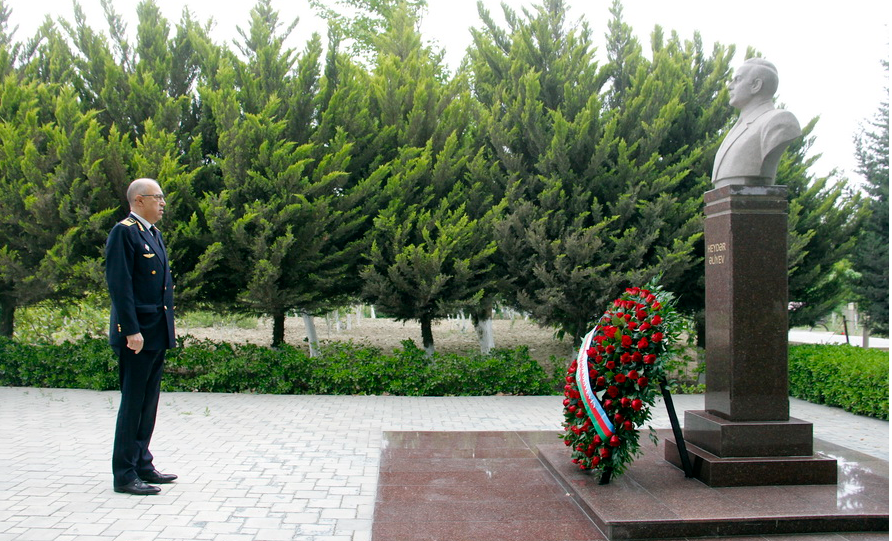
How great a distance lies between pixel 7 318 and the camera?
999 centimetres

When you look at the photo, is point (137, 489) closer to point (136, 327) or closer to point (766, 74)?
point (136, 327)

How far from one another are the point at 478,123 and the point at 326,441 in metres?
6.16

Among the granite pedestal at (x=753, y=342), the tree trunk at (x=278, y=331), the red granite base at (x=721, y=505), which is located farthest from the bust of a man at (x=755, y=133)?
the tree trunk at (x=278, y=331)

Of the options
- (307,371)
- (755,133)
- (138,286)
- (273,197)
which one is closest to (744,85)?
(755,133)

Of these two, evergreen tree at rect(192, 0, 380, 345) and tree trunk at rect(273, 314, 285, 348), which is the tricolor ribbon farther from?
tree trunk at rect(273, 314, 285, 348)

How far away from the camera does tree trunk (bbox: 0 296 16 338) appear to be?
991 centimetres

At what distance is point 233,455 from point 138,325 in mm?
1789

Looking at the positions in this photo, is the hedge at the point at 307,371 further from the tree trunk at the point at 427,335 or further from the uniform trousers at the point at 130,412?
the uniform trousers at the point at 130,412

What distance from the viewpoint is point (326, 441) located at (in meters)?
6.07

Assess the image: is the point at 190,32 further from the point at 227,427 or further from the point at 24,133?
the point at 227,427

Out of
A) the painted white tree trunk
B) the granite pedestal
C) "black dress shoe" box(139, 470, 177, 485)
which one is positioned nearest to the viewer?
the granite pedestal

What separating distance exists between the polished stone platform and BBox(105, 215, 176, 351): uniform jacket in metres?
1.93

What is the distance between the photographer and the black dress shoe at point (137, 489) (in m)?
4.29

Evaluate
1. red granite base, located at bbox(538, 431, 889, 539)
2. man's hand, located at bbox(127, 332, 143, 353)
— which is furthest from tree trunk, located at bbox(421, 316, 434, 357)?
man's hand, located at bbox(127, 332, 143, 353)
